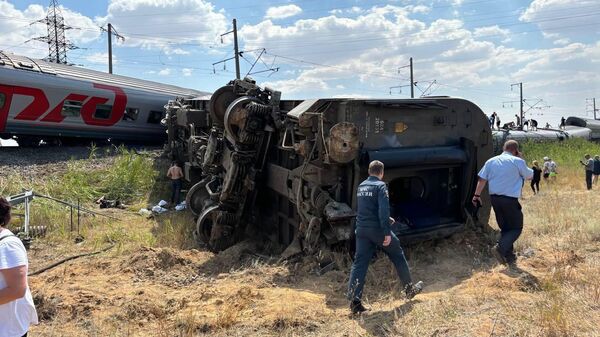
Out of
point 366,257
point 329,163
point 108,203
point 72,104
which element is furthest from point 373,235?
point 72,104

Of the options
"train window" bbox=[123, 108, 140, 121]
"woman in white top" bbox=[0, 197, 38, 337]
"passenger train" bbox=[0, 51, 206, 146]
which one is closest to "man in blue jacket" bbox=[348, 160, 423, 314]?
"woman in white top" bbox=[0, 197, 38, 337]

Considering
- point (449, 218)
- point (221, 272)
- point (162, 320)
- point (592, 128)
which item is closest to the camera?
point (162, 320)

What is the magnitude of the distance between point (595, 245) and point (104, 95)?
14.7 m

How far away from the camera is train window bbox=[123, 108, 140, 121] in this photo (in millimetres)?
17409

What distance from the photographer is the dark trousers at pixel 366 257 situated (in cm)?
456

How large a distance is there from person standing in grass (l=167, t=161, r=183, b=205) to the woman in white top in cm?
1000

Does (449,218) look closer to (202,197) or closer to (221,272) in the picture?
(221,272)

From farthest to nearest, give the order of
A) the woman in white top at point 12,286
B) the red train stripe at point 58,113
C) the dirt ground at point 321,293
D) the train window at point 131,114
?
1. the train window at point 131,114
2. the red train stripe at point 58,113
3. the dirt ground at point 321,293
4. the woman in white top at point 12,286

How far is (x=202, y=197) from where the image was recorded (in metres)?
9.48

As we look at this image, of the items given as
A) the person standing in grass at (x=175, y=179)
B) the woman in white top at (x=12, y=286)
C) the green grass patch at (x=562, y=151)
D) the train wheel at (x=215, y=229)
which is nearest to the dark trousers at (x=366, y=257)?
the woman in white top at (x=12, y=286)

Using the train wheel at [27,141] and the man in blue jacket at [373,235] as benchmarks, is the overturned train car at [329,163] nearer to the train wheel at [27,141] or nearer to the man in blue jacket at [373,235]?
the man in blue jacket at [373,235]

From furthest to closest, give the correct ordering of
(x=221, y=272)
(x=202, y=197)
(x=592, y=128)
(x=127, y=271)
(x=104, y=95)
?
(x=592, y=128)
(x=104, y=95)
(x=202, y=197)
(x=221, y=272)
(x=127, y=271)

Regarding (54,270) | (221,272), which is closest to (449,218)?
(221,272)

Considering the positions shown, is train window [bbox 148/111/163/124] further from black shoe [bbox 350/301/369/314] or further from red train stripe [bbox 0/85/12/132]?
black shoe [bbox 350/301/369/314]
